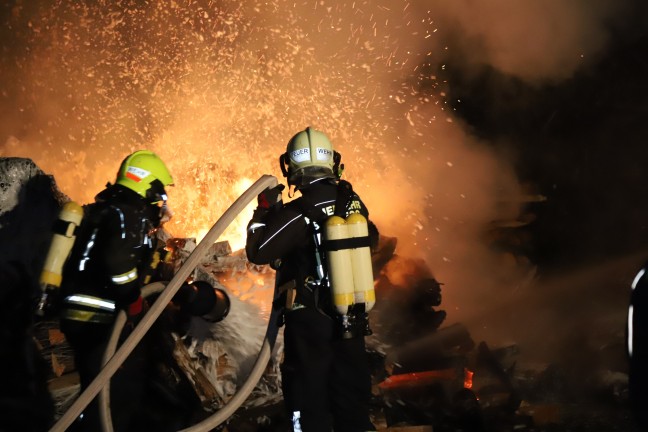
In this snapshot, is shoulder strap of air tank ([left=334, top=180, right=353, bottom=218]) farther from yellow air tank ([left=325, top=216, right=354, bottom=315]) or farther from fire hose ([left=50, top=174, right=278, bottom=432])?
fire hose ([left=50, top=174, right=278, bottom=432])

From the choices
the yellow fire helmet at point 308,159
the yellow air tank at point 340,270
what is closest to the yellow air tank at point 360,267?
the yellow air tank at point 340,270

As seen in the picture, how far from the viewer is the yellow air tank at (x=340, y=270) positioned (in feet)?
11.5

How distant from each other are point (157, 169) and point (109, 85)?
8294 millimetres

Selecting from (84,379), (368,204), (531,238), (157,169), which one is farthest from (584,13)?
(84,379)

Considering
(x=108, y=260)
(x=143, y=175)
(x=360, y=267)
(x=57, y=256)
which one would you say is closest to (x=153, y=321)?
(x=108, y=260)

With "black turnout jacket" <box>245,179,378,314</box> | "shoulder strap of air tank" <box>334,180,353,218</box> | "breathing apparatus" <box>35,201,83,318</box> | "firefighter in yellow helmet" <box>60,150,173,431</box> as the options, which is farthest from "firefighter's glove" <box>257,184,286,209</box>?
"breathing apparatus" <box>35,201,83,318</box>

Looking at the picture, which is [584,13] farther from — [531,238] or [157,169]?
[157,169]

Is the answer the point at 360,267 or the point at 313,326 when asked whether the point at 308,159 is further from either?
the point at 313,326

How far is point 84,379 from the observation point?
4.06 meters

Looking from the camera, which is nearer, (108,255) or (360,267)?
(360,267)

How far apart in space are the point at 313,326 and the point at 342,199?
2.76 ft

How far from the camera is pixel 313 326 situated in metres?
3.79

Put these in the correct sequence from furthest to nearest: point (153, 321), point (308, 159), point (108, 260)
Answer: point (308, 159) < point (153, 321) < point (108, 260)

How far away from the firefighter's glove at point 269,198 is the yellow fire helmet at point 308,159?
0.41 feet
